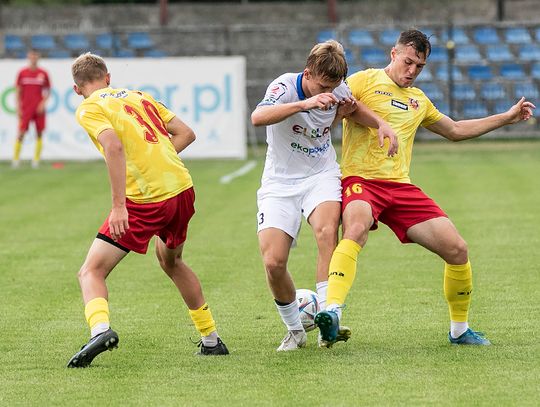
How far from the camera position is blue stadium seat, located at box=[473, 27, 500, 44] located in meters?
33.2

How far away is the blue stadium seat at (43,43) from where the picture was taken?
35.0 meters

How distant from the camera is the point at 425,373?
6.76 m

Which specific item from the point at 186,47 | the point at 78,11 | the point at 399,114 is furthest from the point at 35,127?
the point at 399,114

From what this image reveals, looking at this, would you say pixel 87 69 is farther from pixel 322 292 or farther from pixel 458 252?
pixel 458 252

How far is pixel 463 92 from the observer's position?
3041 centimetres

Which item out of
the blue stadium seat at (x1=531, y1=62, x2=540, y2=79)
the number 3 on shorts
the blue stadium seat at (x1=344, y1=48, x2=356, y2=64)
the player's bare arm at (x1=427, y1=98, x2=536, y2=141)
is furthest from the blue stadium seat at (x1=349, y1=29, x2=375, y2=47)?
the number 3 on shorts

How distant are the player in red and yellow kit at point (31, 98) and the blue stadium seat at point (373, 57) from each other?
9.12m

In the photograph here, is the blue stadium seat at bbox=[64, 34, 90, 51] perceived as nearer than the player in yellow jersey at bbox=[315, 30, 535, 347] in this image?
No

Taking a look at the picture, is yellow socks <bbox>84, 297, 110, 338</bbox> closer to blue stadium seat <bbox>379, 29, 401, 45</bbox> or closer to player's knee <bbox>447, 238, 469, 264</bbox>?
player's knee <bbox>447, 238, 469, 264</bbox>

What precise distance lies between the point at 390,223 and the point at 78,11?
107 ft

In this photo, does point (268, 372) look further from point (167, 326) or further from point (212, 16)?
point (212, 16)

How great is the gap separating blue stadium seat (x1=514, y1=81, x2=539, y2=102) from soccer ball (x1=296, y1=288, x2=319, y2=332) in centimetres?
2275

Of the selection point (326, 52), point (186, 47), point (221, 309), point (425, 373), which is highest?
point (326, 52)

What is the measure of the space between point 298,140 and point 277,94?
1.27 ft
